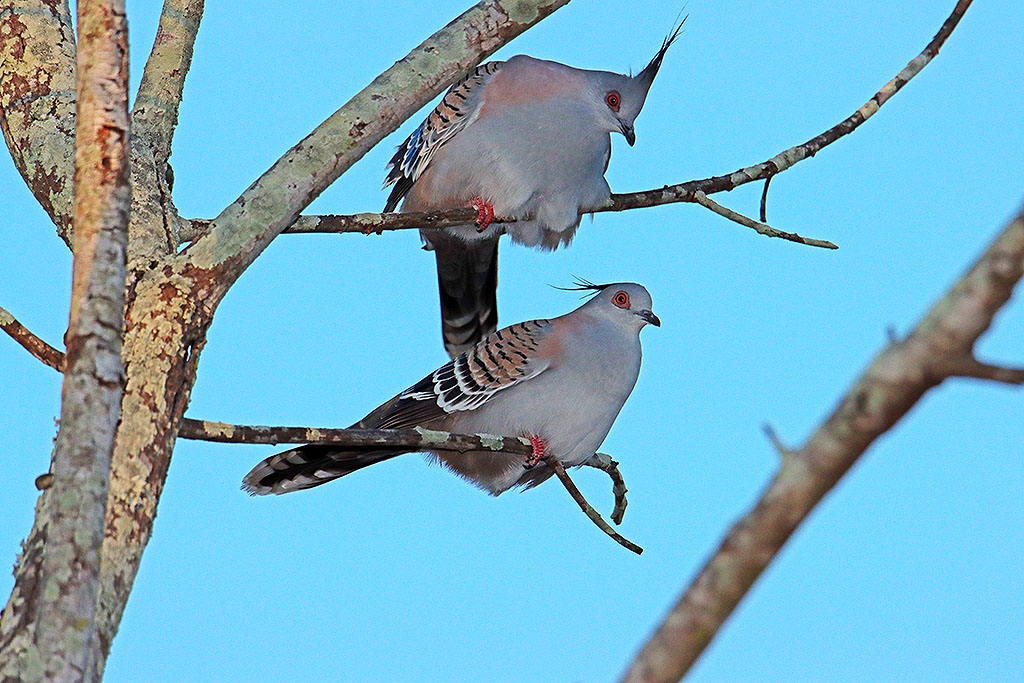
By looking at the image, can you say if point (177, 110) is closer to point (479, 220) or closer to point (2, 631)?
point (479, 220)

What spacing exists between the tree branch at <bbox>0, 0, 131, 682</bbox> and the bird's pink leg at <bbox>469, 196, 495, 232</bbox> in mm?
3080

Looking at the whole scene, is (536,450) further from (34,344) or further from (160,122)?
(34,344)

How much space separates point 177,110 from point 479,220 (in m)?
1.58

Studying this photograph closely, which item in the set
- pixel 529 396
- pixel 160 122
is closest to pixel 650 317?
pixel 529 396

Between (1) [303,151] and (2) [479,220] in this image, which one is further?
(2) [479,220]

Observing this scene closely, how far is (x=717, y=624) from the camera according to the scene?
64.7 inches

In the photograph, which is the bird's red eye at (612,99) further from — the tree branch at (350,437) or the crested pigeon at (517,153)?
the tree branch at (350,437)

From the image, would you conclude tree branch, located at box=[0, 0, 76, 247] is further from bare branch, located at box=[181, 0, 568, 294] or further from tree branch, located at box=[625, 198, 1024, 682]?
tree branch, located at box=[625, 198, 1024, 682]

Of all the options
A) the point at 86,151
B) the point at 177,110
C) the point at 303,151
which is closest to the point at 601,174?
the point at 177,110

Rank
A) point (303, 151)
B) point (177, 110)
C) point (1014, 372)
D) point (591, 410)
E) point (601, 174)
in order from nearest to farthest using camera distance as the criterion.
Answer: point (1014, 372) < point (303, 151) < point (177, 110) < point (591, 410) < point (601, 174)

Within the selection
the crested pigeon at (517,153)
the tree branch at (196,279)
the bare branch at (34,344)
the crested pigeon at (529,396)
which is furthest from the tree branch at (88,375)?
the crested pigeon at (517,153)

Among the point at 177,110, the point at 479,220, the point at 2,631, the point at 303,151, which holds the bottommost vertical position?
the point at 2,631

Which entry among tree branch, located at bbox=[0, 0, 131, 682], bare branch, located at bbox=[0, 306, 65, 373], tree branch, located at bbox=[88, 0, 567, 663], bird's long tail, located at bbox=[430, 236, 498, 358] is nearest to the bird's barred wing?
bird's long tail, located at bbox=[430, 236, 498, 358]

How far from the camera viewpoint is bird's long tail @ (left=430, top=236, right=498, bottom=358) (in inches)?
246
